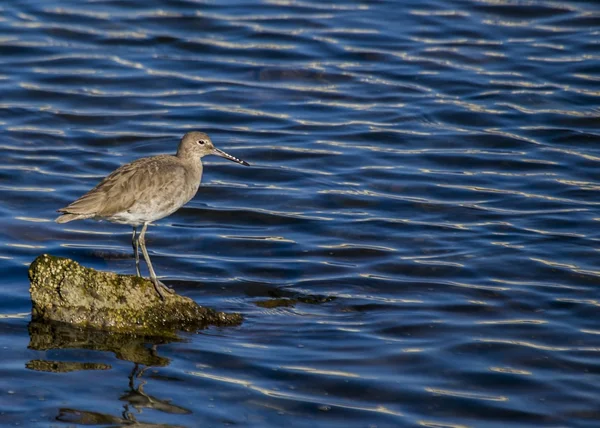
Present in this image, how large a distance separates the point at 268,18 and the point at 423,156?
5.67 metres

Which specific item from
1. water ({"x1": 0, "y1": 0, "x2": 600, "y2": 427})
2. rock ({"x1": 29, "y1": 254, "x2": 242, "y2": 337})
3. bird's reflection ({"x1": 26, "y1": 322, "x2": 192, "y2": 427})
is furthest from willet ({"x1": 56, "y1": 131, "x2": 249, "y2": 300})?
water ({"x1": 0, "y1": 0, "x2": 600, "y2": 427})

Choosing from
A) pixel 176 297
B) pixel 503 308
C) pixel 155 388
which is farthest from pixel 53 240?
pixel 503 308

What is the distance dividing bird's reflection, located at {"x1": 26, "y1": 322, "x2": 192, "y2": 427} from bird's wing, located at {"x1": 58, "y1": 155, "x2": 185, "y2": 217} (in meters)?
1.15

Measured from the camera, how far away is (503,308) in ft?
31.7

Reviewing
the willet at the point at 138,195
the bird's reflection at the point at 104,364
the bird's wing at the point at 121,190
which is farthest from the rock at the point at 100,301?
the bird's wing at the point at 121,190

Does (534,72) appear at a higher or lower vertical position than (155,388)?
higher

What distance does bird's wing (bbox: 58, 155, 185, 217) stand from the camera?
30.3 ft

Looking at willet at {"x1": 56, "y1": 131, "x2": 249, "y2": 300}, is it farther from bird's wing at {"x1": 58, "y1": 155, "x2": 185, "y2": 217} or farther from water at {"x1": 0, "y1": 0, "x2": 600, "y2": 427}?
water at {"x1": 0, "y1": 0, "x2": 600, "y2": 427}

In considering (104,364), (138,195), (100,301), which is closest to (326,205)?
(138,195)

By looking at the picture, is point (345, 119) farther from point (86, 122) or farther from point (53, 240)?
point (53, 240)

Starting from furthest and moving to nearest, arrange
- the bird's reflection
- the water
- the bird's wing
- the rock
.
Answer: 1. the bird's wing
2. the rock
3. the water
4. the bird's reflection

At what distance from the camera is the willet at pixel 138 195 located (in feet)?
30.4

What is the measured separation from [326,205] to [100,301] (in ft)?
13.9

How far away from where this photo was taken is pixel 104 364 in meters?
8.15
